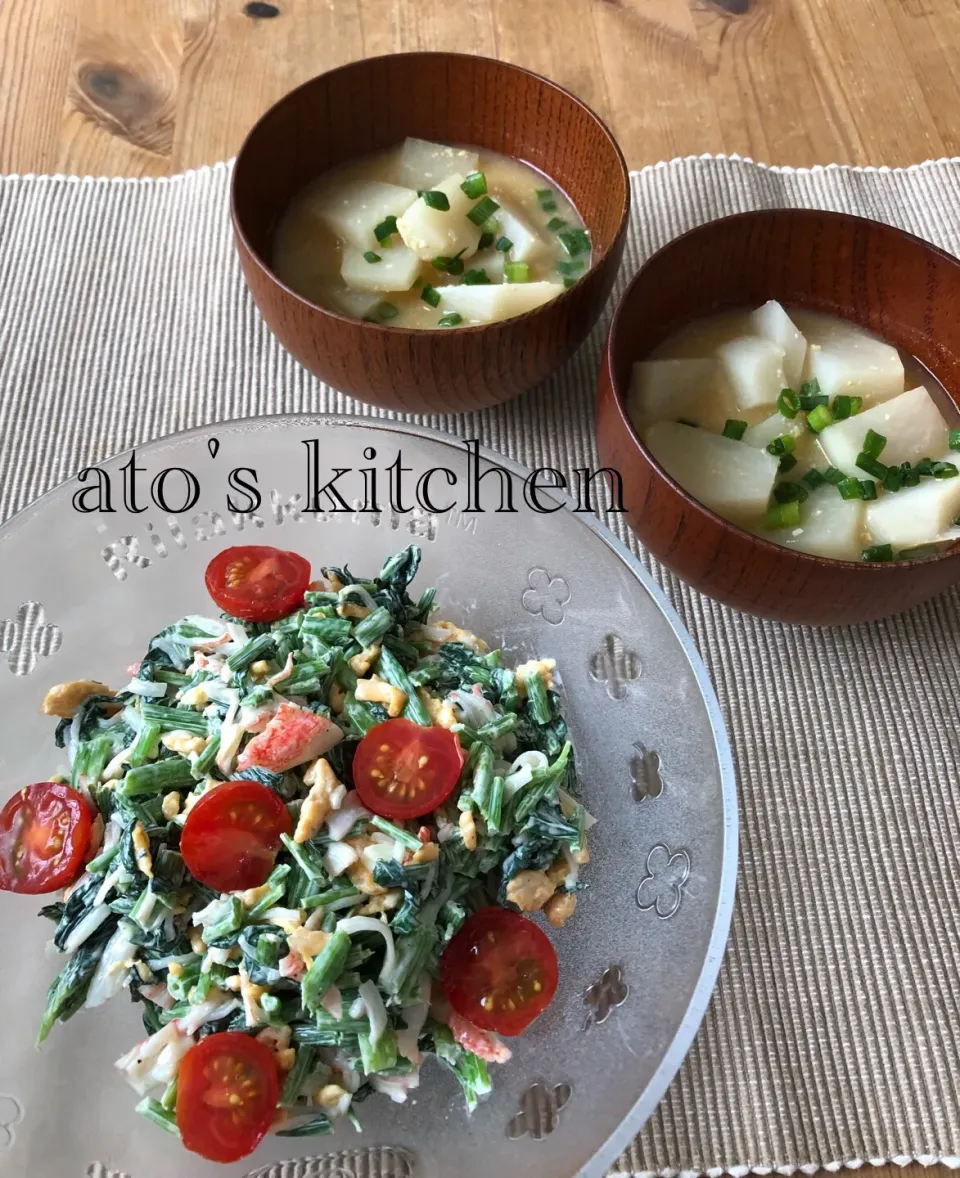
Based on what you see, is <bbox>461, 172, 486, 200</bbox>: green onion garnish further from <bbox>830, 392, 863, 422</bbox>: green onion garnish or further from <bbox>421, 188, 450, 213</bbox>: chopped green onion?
<bbox>830, 392, 863, 422</bbox>: green onion garnish

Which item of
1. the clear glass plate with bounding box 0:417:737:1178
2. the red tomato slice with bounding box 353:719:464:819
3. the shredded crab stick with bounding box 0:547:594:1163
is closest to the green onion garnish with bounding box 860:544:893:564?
the clear glass plate with bounding box 0:417:737:1178

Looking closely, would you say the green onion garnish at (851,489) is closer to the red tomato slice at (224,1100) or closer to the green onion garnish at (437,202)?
the green onion garnish at (437,202)

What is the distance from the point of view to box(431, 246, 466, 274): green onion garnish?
70.9 inches

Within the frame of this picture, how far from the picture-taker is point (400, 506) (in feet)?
5.16

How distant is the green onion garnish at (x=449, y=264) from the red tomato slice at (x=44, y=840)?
1083 mm

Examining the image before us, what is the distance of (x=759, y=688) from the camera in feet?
5.34

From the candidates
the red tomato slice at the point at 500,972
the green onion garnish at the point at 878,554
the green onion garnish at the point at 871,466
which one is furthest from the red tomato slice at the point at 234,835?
the green onion garnish at the point at 871,466

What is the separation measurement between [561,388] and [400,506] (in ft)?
1.73

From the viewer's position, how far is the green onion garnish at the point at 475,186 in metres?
1.82

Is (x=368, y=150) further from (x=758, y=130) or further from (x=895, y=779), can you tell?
(x=895, y=779)

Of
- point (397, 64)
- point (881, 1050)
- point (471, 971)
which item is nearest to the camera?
point (471, 971)

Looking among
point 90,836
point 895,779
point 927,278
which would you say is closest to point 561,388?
point 927,278

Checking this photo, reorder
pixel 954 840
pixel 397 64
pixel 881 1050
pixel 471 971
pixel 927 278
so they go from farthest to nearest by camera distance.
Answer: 1. pixel 397 64
2. pixel 927 278
3. pixel 954 840
4. pixel 881 1050
5. pixel 471 971

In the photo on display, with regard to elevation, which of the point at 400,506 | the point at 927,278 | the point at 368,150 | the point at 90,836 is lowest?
the point at 90,836
